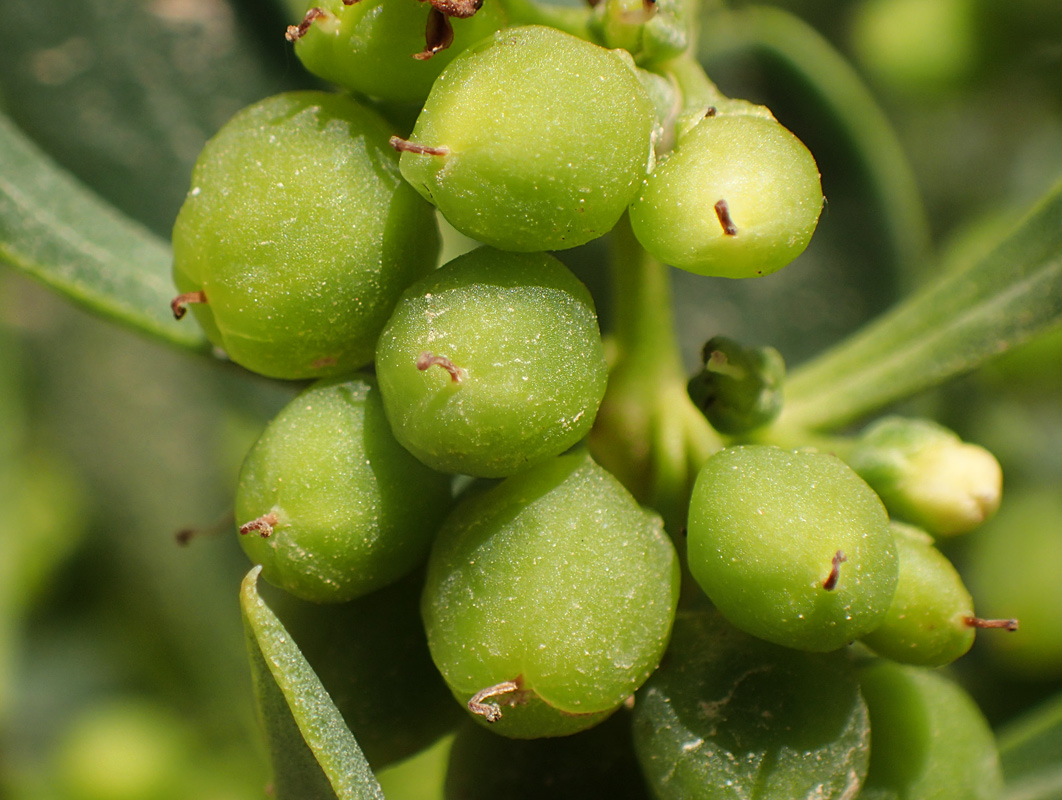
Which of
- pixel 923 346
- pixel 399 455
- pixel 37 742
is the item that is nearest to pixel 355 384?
pixel 399 455

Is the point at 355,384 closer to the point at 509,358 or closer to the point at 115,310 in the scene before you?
the point at 509,358

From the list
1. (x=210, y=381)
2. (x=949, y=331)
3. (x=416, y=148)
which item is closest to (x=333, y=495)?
(x=416, y=148)

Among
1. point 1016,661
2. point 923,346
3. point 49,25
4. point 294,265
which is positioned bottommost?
point 1016,661

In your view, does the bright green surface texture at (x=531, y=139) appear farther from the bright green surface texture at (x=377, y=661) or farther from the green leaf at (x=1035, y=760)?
the green leaf at (x=1035, y=760)

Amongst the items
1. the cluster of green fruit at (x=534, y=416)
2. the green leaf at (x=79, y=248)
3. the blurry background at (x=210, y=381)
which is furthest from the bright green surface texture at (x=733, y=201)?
the blurry background at (x=210, y=381)

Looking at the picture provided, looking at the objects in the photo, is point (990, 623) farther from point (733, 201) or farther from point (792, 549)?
point (733, 201)

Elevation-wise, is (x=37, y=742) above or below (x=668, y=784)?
below

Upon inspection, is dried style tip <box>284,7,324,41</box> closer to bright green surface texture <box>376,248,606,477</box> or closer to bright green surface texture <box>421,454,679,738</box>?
bright green surface texture <box>376,248,606,477</box>
